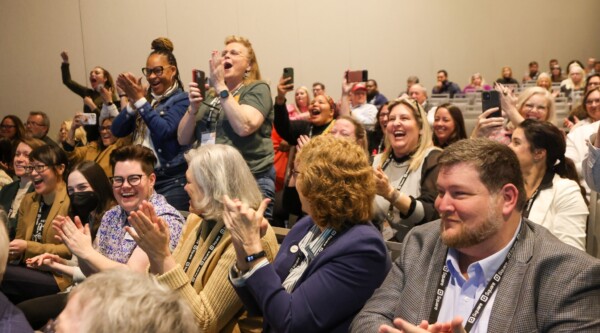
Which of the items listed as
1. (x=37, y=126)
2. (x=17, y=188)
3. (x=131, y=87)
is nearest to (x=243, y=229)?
(x=131, y=87)

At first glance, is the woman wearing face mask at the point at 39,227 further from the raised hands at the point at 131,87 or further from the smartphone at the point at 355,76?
the smartphone at the point at 355,76

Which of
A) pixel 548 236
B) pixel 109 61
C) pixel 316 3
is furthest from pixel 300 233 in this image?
pixel 316 3

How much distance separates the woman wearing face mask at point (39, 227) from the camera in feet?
12.2

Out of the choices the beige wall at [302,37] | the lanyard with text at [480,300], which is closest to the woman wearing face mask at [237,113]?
the lanyard with text at [480,300]

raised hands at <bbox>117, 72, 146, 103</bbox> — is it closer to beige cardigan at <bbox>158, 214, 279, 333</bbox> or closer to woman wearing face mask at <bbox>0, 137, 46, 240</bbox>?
woman wearing face mask at <bbox>0, 137, 46, 240</bbox>

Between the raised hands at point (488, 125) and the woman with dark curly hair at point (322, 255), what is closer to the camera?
the woman with dark curly hair at point (322, 255)

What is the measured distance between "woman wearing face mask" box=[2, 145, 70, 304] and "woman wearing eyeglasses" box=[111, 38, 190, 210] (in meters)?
0.56

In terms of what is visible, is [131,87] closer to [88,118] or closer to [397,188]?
[88,118]

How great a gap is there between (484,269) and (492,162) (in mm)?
316

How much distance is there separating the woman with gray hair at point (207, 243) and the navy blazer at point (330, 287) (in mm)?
296

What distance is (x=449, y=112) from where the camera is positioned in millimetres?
4414

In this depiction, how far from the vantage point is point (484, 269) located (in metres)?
1.99

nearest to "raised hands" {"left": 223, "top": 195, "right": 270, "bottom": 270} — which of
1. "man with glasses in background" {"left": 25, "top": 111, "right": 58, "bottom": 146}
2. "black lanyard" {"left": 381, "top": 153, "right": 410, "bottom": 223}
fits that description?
"black lanyard" {"left": 381, "top": 153, "right": 410, "bottom": 223}

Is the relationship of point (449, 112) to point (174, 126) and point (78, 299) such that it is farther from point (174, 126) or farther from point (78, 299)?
point (78, 299)
